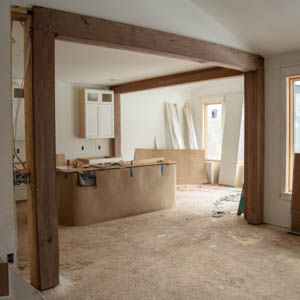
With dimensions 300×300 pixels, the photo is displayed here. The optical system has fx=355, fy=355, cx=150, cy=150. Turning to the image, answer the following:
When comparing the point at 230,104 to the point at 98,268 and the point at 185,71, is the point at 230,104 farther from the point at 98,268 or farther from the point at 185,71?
the point at 98,268

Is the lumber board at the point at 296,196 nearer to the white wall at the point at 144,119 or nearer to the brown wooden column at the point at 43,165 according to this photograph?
the brown wooden column at the point at 43,165

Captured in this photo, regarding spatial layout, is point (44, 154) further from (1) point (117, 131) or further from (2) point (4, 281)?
(1) point (117, 131)

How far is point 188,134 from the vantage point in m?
10.2

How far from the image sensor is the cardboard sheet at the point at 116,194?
5.40 meters

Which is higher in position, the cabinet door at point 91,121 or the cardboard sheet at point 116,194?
the cabinet door at point 91,121

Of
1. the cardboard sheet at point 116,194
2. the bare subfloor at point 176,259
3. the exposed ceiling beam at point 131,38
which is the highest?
the exposed ceiling beam at point 131,38

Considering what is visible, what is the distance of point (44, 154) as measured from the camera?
3.21m

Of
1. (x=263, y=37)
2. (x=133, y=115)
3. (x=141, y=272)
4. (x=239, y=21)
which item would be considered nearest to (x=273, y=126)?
(x=263, y=37)

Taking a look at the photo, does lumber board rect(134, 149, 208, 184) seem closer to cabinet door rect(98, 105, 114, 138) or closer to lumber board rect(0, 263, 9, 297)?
cabinet door rect(98, 105, 114, 138)

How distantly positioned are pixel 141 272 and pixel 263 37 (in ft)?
11.1

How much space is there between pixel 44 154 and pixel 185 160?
647 cm

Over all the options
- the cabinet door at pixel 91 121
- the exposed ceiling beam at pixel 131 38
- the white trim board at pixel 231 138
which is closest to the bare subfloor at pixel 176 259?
the exposed ceiling beam at pixel 131 38

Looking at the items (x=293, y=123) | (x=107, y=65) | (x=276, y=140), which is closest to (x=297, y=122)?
(x=293, y=123)

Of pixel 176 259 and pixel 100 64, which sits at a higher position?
pixel 100 64
